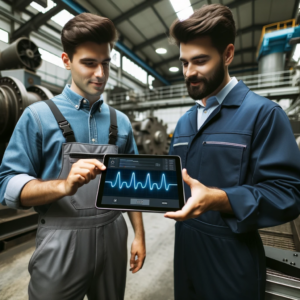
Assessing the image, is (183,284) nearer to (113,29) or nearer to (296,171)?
(296,171)

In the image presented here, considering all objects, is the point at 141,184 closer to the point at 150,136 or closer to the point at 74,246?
the point at 74,246

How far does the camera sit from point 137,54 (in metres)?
7.94

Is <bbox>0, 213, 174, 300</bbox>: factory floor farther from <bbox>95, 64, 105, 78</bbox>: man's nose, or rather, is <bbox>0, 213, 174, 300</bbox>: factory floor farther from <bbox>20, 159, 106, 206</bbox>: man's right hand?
<bbox>95, 64, 105, 78</bbox>: man's nose

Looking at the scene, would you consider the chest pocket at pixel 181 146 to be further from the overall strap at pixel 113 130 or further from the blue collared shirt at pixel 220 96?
the overall strap at pixel 113 130

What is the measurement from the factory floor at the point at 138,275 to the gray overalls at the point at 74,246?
95 centimetres

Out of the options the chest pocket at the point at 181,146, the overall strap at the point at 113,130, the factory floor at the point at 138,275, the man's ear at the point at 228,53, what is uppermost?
the man's ear at the point at 228,53

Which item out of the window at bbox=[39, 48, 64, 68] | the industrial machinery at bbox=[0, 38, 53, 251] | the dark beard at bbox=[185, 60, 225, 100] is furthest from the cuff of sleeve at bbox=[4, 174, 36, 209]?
the window at bbox=[39, 48, 64, 68]

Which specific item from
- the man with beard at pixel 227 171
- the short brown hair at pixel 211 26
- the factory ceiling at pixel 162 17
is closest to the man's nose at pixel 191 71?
the man with beard at pixel 227 171

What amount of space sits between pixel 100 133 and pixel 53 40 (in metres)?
7.15

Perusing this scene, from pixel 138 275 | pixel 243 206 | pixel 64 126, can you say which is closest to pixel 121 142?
pixel 64 126

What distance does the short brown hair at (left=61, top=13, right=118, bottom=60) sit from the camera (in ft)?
2.66

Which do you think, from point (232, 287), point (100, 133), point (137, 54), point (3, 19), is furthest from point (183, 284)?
point (137, 54)

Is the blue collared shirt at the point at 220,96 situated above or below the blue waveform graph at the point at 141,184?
above

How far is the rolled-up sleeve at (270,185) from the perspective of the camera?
0.60 meters
